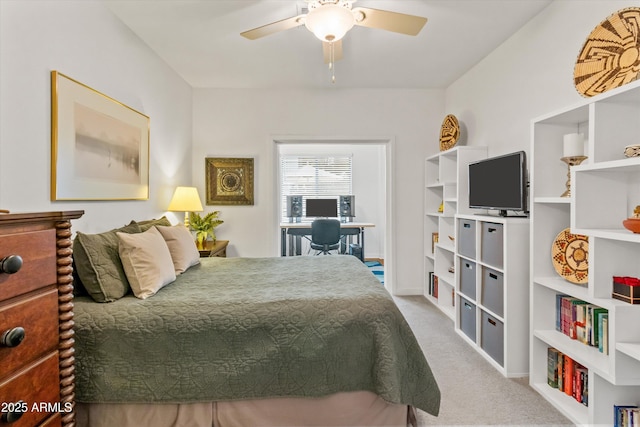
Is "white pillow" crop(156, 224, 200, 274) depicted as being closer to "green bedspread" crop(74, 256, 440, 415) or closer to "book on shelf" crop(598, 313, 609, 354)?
"green bedspread" crop(74, 256, 440, 415)

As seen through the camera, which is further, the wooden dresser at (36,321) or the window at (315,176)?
the window at (315,176)

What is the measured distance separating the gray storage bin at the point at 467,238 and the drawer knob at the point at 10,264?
2.86 metres

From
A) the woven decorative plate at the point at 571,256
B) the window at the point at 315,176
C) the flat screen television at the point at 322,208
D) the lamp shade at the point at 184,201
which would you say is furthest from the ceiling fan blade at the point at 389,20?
the window at the point at 315,176

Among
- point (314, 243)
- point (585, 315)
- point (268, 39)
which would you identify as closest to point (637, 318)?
point (585, 315)

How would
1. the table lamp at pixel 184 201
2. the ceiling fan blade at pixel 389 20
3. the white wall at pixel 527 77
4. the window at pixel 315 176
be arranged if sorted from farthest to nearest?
the window at pixel 315 176
the table lamp at pixel 184 201
the white wall at pixel 527 77
the ceiling fan blade at pixel 389 20

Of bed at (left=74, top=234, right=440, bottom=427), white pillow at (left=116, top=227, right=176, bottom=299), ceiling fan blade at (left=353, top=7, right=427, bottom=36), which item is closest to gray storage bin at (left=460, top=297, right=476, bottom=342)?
bed at (left=74, top=234, right=440, bottom=427)

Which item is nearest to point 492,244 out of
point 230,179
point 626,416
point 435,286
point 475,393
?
point 475,393

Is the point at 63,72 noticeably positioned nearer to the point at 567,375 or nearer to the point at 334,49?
the point at 334,49

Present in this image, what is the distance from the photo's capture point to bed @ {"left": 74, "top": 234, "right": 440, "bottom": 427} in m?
1.57

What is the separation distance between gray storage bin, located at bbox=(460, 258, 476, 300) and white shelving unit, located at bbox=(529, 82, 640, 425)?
2.33 feet

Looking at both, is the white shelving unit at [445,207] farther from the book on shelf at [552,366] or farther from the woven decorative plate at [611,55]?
the woven decorative plate at [611,55]

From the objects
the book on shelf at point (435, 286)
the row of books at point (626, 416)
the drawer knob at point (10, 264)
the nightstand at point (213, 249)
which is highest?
the drawer knob at point (10, 264)

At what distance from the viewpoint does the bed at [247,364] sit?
157 cm

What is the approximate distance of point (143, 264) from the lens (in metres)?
1.89
